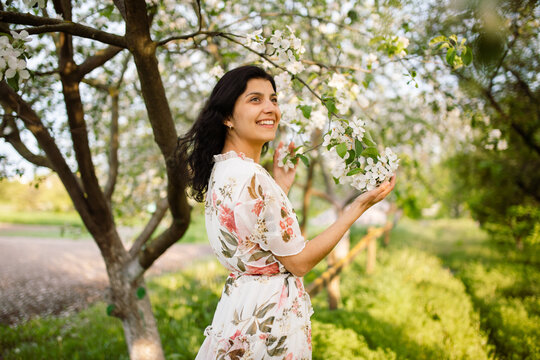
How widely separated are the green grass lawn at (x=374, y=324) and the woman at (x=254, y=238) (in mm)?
2029

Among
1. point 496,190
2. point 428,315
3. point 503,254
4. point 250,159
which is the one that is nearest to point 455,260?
point 503,254

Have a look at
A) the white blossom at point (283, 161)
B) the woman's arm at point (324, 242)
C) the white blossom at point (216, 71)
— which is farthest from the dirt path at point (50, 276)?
the woman's arm at point (324, 242)

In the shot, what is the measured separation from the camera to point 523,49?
3291 millimetres

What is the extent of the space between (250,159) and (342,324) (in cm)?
322

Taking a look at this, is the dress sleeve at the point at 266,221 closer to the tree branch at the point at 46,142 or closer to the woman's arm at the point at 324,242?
the woman's arm at the point at 324,242

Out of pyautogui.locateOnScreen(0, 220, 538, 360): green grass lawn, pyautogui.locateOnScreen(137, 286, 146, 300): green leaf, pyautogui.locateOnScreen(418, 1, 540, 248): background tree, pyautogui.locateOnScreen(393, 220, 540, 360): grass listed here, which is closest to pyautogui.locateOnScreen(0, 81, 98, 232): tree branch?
pyautogui.locateOnScreen(137, 286, 146, 300): green leaf

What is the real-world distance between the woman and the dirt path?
14.9ft

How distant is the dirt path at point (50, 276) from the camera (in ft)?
22.2

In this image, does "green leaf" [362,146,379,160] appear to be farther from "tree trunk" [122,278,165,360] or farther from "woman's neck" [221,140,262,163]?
"tree trunk" [122,278,165,360]

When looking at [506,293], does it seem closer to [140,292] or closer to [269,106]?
[140,292]

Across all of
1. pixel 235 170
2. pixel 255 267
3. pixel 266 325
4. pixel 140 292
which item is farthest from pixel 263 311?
pixel 140 292

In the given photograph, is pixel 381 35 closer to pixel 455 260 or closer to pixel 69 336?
pixel 69 336

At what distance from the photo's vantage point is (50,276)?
9.58 meters

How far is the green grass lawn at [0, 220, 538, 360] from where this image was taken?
11.7ft
